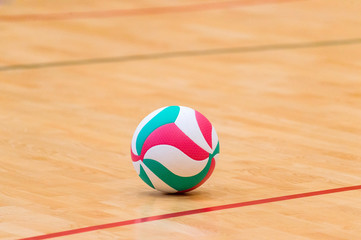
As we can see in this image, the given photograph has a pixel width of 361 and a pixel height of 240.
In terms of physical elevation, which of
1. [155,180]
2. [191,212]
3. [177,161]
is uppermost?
[177,161]

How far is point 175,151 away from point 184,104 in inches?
102

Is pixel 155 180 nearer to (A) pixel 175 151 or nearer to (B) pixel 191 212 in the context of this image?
(A) pixel 175 151

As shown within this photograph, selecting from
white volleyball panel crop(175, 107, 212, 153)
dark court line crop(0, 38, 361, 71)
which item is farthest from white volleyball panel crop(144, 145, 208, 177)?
dark court line crop(0, 38, 361, 71)

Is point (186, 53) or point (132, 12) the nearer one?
point (186, 53)

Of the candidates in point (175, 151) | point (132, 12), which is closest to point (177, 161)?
point (175, 151)

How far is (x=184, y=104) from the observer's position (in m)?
7.86

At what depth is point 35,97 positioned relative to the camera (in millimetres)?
8102

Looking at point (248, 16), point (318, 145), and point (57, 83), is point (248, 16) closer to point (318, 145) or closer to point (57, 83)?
point (57, 83)

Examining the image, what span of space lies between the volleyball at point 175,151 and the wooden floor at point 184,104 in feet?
0.39

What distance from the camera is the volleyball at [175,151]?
5293 mm

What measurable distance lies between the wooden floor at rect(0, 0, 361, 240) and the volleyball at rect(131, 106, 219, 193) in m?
0.12

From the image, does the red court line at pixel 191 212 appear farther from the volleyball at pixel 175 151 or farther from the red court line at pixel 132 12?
the red court line at pixel 132 12

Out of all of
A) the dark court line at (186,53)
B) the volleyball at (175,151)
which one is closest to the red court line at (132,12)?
the dark court line at (186,53)

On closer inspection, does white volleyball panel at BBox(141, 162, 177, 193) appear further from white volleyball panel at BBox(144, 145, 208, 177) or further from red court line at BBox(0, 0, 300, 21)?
red court line at BBox(0, 0, 300, 21)
